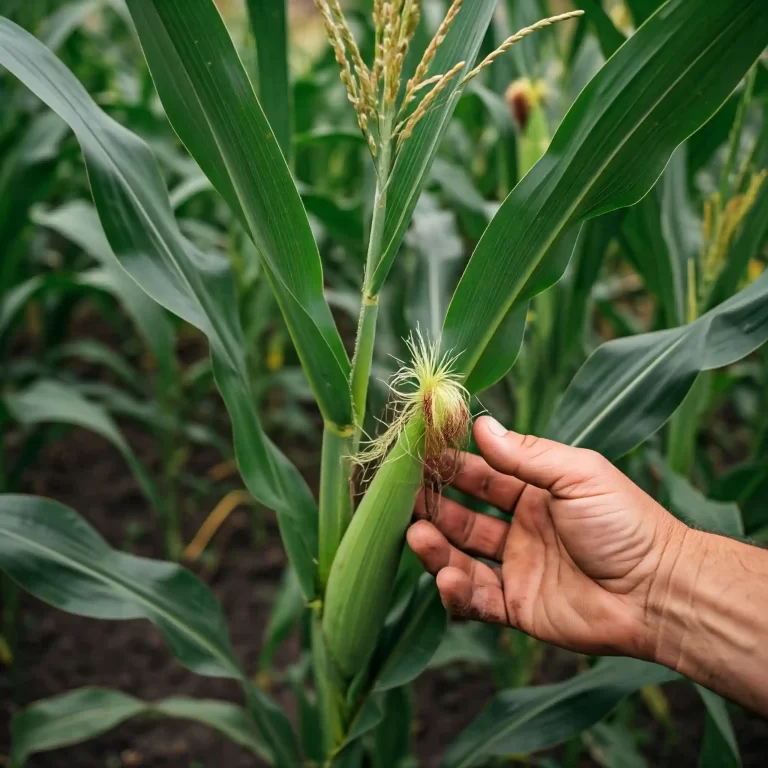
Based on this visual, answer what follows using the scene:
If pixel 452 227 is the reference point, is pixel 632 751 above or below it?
below

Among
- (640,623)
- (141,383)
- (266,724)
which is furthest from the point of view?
(141,383)

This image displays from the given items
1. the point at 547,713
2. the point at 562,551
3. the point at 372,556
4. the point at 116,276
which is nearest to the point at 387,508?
the point at 372,556

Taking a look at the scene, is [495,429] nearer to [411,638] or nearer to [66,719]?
[411,638]

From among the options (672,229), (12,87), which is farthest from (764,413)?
(12,87)

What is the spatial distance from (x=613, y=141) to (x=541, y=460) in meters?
0.35

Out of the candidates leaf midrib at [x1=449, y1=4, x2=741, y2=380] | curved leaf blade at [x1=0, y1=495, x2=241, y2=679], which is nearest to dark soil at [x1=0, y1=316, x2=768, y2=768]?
curved leaf blade at [x1=0, y1=495, x2=241, y2=679]

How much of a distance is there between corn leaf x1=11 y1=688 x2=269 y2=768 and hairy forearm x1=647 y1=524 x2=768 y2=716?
0.74m

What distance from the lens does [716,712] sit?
0.91 m

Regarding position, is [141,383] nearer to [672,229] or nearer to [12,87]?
[12,87]

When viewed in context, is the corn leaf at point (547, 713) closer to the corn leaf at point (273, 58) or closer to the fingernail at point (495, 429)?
the fingernail at point (495, 429)

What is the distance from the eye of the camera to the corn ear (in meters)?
0.74

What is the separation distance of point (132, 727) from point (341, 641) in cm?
100

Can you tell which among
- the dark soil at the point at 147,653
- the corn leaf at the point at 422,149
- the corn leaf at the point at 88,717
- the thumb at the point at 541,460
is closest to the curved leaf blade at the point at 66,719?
the corn leaf at the point at 88,717

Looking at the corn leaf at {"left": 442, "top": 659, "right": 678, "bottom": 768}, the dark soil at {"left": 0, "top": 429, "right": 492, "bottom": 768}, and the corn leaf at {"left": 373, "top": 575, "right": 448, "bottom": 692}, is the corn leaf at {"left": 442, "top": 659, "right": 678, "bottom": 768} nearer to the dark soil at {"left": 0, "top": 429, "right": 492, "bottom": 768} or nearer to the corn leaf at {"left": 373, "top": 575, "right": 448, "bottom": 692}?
the corn leaf at {"left": 373, "top": 575, "right": 448, "bottom": 692}
